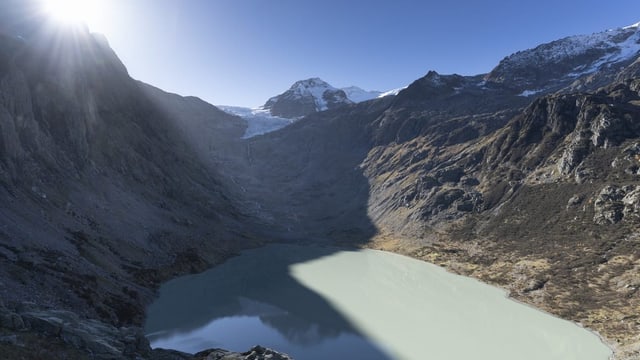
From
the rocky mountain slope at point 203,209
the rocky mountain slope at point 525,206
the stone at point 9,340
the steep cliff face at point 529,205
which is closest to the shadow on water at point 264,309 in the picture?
the rocky mountain slope at point 203,209

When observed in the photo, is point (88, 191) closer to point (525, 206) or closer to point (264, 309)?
point (264, 309)

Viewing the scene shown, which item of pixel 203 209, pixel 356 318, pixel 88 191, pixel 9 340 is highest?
pixel 88 191

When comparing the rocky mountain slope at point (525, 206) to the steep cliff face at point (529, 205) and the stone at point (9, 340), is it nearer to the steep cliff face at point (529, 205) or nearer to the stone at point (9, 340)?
the steep cliff face at point (529, 205)

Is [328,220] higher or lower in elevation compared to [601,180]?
lower

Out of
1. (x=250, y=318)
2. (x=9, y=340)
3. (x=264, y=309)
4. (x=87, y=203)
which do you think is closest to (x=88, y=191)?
(x=87, y=203)

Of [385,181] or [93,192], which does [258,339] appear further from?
[385,181]

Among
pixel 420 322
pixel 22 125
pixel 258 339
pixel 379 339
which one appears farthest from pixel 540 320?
pixel 22 125
